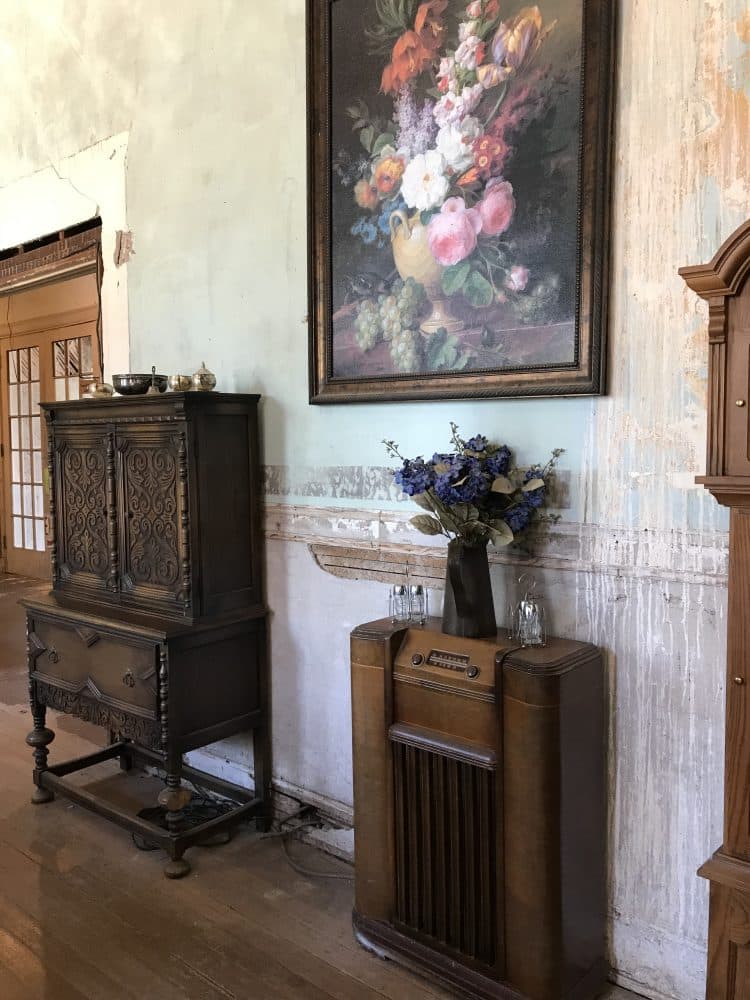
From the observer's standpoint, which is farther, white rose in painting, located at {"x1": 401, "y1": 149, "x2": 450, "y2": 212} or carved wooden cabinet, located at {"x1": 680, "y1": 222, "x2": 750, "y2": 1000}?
white rose in painting, located at {"x1": 401, "y1": 149, "x2": 450, "y2": 212}

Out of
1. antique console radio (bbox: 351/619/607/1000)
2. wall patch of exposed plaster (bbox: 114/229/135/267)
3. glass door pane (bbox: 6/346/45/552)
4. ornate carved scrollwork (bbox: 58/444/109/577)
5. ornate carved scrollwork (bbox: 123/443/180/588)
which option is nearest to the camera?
antique console radio (bbox: 351/619/607/1000)

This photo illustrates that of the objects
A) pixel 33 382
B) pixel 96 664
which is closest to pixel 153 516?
pixel 96 664

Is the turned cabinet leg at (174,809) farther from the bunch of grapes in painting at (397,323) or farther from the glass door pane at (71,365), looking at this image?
the glass door pane at (71,365)

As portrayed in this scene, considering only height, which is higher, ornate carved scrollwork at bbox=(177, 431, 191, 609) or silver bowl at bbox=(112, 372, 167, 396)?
silver bowl at bbox=(112, 372, 167, 396)

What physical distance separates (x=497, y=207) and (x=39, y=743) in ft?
9.43

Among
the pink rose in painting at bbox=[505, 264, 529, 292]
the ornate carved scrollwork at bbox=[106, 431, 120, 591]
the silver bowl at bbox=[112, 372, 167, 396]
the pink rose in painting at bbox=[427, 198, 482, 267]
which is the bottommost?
the ornate carved scrollwork at bbox=[106, 431, 120, 591]

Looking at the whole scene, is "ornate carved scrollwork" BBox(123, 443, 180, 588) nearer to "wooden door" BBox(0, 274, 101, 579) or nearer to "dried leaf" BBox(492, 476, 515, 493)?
"dried leaf" BBox(492, 476, 515, 493)

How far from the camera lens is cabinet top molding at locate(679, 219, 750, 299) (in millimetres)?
1690

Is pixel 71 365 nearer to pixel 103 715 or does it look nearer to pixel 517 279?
pixel 103 715

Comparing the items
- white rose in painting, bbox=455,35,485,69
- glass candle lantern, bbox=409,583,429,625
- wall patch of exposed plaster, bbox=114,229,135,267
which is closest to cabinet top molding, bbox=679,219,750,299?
white rose in painting, bbox=455,35,485,69

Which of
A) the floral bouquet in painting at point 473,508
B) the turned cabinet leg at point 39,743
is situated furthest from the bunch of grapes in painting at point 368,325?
the turned cabinet leg at point 39,743

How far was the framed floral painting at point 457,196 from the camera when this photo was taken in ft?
7.59

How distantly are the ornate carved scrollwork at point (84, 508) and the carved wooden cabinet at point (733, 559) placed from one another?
2.39 metres

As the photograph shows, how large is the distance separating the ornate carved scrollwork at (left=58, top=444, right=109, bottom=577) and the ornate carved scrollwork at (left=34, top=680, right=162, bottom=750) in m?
0.51
